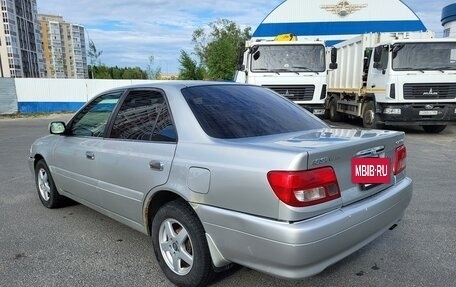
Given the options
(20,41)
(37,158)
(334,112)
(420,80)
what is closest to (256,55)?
(420,80)

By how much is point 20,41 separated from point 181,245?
377 feet

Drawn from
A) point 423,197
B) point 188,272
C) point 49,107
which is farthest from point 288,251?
point 49,107

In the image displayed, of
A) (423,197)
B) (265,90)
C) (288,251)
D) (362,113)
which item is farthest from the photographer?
(362,113)

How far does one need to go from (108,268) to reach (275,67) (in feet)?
31.4

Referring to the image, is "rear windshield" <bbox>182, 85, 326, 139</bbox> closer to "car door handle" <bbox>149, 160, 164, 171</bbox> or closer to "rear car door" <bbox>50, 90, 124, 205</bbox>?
"car door handle" <bbox>149, 160, 164, 171</bbox>

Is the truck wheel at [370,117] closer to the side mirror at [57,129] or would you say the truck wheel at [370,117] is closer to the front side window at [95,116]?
the front side window at [95,116]

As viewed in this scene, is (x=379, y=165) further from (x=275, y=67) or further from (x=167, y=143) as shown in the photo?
(x=275, y=67)

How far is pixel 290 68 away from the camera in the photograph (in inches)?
471

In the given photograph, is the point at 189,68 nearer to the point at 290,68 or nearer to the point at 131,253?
the point at 290,68

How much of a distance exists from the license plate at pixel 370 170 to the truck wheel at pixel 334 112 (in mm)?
13971

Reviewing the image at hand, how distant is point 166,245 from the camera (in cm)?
315

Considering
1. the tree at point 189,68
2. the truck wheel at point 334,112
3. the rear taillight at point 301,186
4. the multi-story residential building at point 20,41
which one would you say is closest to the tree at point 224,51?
the tree at point 189,68

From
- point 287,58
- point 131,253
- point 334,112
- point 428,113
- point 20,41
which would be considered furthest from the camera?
point 20,41

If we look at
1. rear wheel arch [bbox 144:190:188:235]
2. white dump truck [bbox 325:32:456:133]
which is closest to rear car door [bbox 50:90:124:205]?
rear wheel arch [bbox 144:190:188:235]
